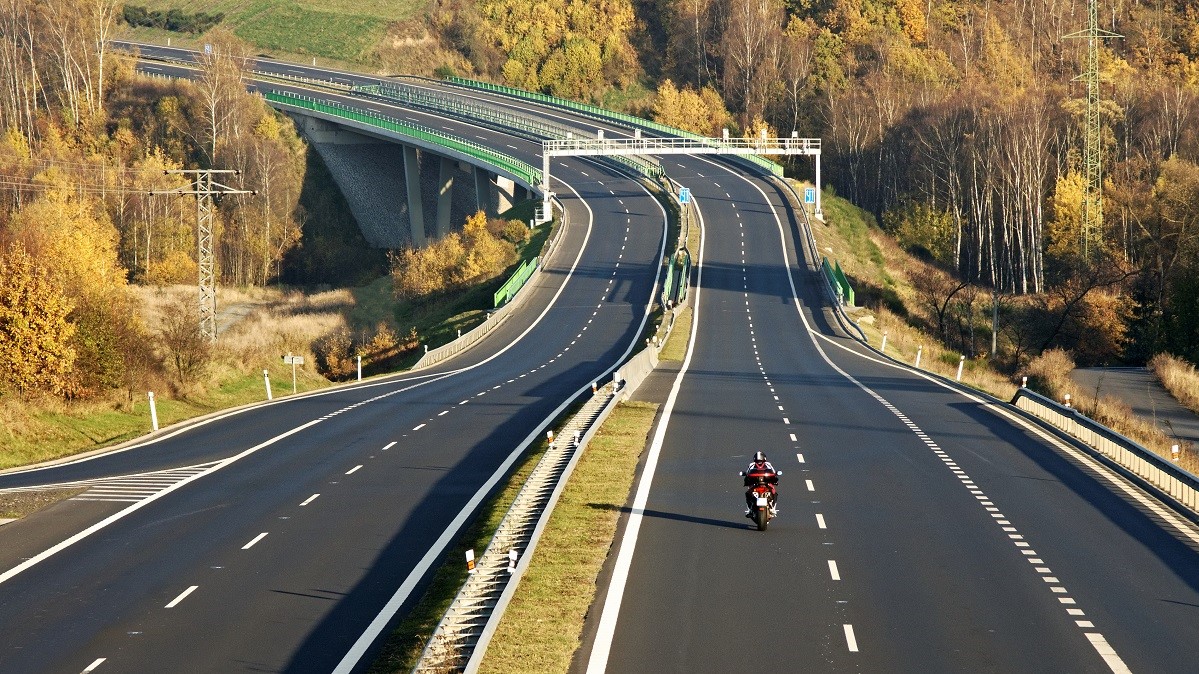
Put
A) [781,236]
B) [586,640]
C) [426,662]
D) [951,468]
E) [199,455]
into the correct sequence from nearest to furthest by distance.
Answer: [426,662] < [586,640] < [951,468] < [199,455] < [781,236]

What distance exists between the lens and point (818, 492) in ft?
83.3

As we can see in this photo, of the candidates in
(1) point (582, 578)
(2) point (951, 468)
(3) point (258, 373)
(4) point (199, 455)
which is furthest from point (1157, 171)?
(1) point (582, 578)

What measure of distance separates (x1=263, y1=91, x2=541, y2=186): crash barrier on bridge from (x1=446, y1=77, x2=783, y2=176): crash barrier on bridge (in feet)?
64.4

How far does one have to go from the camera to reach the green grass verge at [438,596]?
50.5 feet

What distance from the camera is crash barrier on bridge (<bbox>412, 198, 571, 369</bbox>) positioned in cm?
5938

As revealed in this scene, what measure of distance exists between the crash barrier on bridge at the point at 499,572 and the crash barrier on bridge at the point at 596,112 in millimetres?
89902

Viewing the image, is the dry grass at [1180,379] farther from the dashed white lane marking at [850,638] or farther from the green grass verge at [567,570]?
the dashed white lane marking at [850,638]

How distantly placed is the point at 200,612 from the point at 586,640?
5.43 metres

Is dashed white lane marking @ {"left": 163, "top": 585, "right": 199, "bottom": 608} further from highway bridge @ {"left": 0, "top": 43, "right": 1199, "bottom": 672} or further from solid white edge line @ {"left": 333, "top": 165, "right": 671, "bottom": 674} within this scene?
solid white edge line @ {"left": 333, "top": 165, "right": 671, "bottom": 674}

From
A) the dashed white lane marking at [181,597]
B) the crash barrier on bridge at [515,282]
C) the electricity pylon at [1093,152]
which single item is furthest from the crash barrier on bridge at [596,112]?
the dashed white lane marking at [181,597]

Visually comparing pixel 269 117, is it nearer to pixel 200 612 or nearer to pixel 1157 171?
pixel 1157 171

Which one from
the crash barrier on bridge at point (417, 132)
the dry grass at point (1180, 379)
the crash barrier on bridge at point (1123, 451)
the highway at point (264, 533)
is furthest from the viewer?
the crash barrier on bridge at point (417, 132)

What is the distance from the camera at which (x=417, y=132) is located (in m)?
108

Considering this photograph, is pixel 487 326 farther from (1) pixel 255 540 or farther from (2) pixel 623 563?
(2) pixel 623 563
